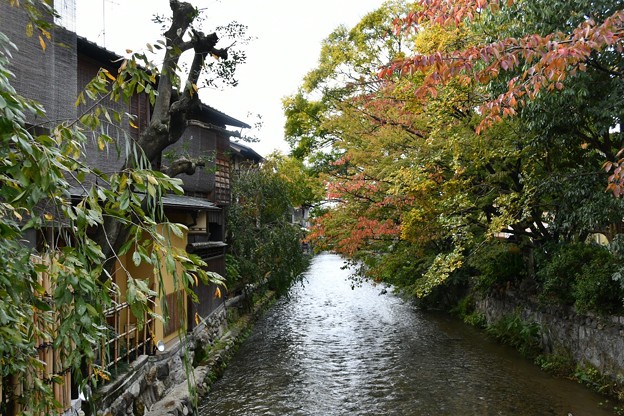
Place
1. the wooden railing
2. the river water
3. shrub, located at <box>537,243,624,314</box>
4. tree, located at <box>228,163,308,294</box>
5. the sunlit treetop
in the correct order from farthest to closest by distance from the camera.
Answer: tree, located at <box>228,163,308,294</box>
shrub, located at <box>537,243,624,314</box>
the river water
the wooden railing
the sunlit treetop

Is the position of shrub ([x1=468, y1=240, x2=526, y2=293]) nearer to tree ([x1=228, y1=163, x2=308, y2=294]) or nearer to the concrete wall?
the concrete wall

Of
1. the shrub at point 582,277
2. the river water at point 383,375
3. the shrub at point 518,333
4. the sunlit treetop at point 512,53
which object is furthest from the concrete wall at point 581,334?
the sunlit treetop at point 512,53

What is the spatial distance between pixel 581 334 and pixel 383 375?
5.19m

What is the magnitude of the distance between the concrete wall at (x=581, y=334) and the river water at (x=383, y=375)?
0.85m

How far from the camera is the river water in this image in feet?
34.4

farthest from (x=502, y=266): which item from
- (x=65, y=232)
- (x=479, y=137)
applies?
(x=65, y=232)

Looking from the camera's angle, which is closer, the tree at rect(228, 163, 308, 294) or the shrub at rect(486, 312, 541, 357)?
the shrub at rect(486, 312, 541, 357)

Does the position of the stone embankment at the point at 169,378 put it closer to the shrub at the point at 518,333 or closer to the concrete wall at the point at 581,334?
the shrub at the point at 518,333

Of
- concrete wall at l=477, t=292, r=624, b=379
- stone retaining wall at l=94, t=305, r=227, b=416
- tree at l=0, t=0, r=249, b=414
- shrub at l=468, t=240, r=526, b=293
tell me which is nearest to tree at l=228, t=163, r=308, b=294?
stone retaining wall at l=94, t=305, r=227, b=416

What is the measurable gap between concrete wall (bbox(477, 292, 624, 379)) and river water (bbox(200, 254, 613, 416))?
85cm

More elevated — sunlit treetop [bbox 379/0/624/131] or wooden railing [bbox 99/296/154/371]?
sunlit treetop [bbox 379/0/624/131]

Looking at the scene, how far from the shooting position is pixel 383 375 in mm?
12836

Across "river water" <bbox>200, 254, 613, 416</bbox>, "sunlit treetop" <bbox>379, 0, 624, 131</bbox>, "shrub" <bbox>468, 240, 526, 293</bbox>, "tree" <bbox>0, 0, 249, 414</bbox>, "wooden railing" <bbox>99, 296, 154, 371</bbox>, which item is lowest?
"river water" <bbox>200, 254, 613, 416</bbox>

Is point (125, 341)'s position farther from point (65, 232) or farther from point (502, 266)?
point (502, 266)
